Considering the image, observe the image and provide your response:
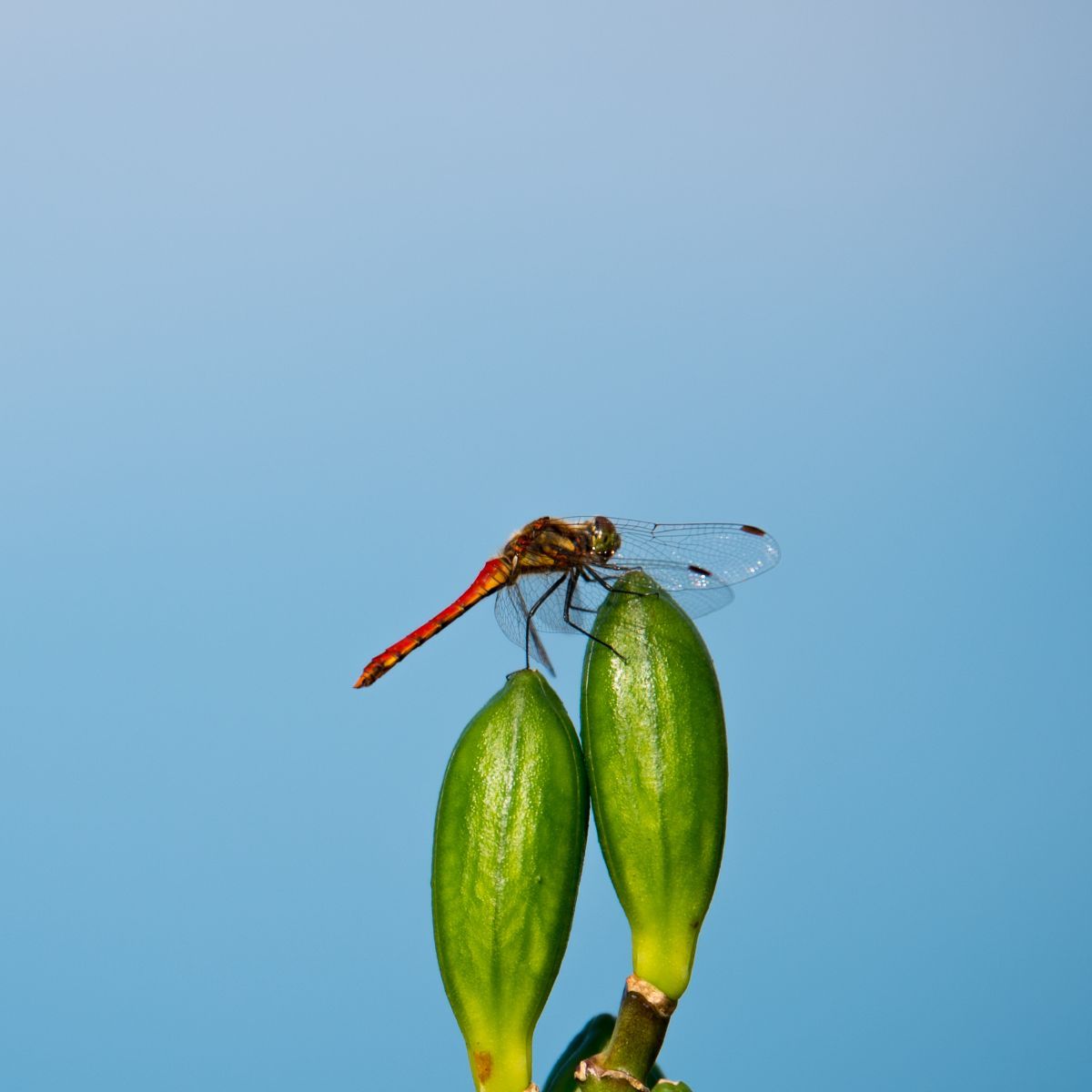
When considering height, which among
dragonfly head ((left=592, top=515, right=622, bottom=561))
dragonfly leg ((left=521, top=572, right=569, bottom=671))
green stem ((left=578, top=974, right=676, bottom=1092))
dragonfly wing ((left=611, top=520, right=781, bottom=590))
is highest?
dragonfly wing ((left=611, top=520, right=781, bottom=590))

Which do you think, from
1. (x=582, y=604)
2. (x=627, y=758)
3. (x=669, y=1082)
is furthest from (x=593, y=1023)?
(x=582, y=604)

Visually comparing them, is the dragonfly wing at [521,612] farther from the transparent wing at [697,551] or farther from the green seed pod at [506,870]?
the green seed pod at [506,870]

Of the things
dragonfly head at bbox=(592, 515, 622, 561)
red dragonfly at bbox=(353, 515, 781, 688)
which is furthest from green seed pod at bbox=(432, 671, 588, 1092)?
dragonfly head at bbox=(592, 515, 622, 561)

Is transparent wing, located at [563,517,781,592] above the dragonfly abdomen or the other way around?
above

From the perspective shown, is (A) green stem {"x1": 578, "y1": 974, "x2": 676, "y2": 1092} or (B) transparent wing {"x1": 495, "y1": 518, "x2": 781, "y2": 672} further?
(B) transparent wing {"x1": 495, "y1": 518, "x2": 781, "y2": 672}

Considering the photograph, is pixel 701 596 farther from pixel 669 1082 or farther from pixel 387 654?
pixel 669 1082

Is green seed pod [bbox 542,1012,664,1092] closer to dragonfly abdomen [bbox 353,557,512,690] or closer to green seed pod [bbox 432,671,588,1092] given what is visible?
green seed pod [bbox 432,671,588,1092]
